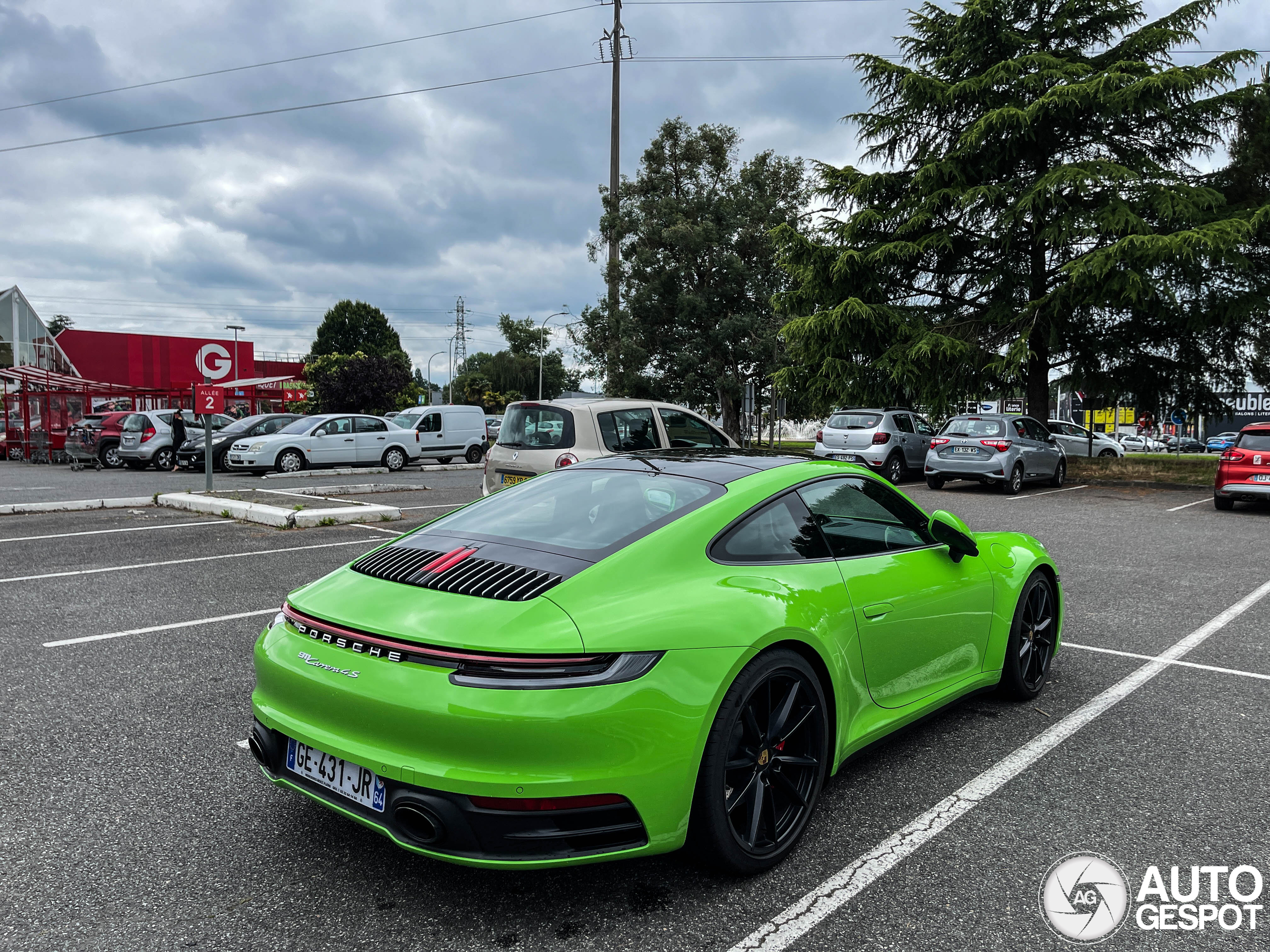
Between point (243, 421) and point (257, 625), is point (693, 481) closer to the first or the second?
point (257, 625)

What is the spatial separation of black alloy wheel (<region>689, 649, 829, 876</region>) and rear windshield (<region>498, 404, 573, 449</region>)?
23.9 ft

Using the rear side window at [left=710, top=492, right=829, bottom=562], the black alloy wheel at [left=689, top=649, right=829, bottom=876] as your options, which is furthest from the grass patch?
the black alloy wheel at [left=689, top=649, right=829, bottom=876]

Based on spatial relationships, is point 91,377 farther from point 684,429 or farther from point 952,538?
point 952,538

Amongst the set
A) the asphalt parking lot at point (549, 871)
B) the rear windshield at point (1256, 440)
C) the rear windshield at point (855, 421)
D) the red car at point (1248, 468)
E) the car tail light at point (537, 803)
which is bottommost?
the asphalt parking lot at point (549, 871)

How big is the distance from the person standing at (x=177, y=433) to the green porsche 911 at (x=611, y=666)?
22144 millimetres

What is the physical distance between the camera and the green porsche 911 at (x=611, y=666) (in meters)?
2.45

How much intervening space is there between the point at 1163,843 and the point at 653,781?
1.94 meters

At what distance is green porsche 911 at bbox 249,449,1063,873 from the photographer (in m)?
2.45

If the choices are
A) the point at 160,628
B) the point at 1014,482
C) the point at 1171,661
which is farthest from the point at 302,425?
the point at 1171,661

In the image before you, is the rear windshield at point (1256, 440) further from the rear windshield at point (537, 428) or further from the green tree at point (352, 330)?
the green tree at point (352, 330)

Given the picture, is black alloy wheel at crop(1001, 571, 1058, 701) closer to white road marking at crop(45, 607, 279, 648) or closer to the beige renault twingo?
white road marking at crop(45, 607, 279, 648)

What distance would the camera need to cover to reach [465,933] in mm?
2561

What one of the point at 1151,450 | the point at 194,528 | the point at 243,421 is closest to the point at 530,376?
the point at 1151,450

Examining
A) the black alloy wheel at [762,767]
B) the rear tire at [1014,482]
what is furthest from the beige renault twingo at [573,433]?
the rear tire at [1014,482]
